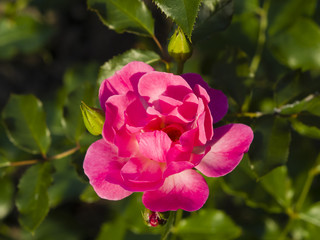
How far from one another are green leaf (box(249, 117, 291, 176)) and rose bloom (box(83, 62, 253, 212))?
20cm

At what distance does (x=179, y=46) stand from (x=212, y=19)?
0.18 meters

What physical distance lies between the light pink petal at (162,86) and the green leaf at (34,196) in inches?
20.3

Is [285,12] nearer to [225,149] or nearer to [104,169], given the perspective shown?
[225,149]

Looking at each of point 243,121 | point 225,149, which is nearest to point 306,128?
point 243,121

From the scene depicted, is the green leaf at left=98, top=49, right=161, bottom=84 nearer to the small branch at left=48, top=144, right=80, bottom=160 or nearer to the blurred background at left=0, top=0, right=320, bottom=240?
the blurred background at left=0, top=0, right=320, bottom=240

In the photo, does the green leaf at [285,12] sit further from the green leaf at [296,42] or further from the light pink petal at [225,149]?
the light pink petal at [225,149]

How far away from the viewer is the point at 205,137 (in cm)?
80

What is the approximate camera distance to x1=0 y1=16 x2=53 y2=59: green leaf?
2.00 meters

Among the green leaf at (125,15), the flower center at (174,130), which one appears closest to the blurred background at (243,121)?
the green leaf at (125,15)

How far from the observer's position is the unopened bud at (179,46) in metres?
0.87

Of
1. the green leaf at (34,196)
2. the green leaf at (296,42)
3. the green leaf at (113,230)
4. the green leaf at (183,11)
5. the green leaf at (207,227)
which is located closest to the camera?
the green leaf at (183,11)

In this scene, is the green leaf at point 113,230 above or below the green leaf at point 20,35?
below

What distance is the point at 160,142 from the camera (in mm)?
782

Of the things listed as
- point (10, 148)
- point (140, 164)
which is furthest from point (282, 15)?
point (10, 148)
